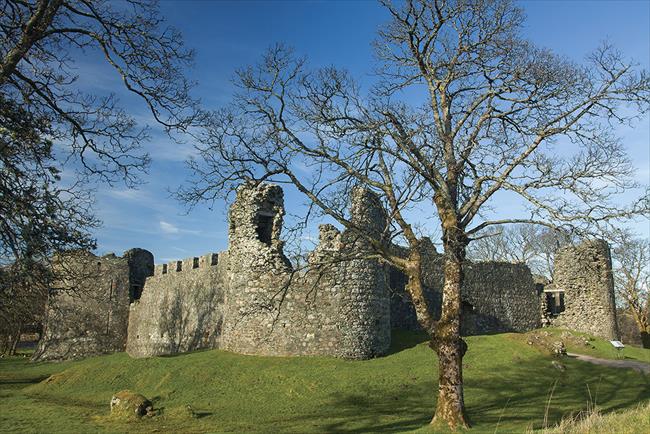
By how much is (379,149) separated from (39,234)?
682 cm

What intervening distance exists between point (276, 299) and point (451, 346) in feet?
28.8

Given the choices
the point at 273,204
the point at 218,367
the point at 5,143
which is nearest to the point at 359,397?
the point at 218,367

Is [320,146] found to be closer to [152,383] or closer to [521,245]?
[152,383]

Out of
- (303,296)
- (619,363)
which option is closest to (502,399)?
(303,296)

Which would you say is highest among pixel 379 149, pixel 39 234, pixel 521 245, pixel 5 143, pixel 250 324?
pixel 521 245

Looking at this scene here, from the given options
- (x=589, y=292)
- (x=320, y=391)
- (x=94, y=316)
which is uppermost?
(x=589, y=292)

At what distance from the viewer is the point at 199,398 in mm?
15906

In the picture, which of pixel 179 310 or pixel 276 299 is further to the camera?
pixel 179 310

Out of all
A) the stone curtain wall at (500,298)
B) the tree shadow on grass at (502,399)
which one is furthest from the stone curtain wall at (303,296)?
the stone curtain wall at (500,298)

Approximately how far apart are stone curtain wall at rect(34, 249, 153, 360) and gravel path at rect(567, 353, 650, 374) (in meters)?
23.4

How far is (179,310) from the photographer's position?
26.5m

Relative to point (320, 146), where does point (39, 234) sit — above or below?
below

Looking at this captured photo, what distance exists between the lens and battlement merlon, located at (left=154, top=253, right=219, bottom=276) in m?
24.9

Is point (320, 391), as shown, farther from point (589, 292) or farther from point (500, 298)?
point (589, 292)
